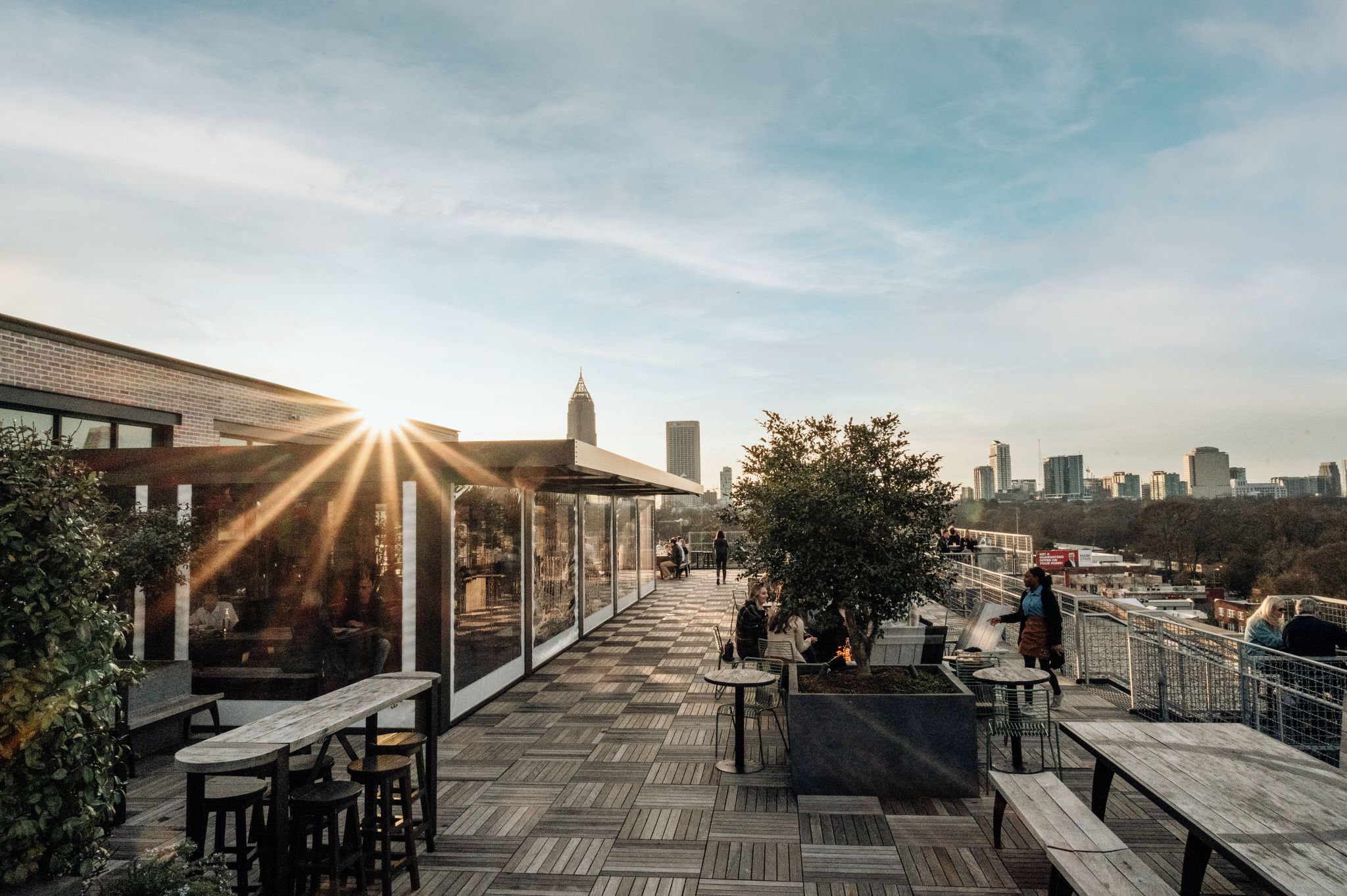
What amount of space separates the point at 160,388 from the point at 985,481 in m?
153

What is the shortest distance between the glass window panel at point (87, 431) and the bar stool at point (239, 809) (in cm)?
795

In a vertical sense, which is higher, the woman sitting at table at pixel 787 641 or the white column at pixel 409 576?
the white column at pixel 409 576

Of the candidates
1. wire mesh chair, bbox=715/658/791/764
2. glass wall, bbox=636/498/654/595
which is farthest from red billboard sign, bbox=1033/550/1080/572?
wire mesh chair, bbox=715/658/791/764

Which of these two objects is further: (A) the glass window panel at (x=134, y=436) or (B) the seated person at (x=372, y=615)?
(A) the glass window panel at (x=134, y=436)

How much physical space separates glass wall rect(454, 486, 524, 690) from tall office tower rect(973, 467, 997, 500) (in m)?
136

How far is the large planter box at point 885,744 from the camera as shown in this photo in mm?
5023

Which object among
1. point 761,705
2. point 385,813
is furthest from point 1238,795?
point 385,813

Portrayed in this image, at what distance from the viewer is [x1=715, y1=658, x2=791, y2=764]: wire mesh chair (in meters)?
6.11

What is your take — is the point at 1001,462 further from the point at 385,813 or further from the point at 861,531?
the point at 385,813

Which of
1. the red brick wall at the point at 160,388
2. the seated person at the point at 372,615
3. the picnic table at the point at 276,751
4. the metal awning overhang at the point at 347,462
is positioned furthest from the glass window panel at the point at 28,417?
the picnic table at the point at 276,751

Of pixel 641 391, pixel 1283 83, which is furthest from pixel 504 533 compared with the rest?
pixel 641 391

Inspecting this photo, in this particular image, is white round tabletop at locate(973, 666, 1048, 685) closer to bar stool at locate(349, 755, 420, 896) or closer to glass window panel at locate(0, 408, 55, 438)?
bar stool at locate(349, 755, 420, 896)

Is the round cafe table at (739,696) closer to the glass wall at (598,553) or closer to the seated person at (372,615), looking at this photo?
the seated person at (372,615)

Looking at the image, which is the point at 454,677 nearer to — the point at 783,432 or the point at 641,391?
the point at 783,432
